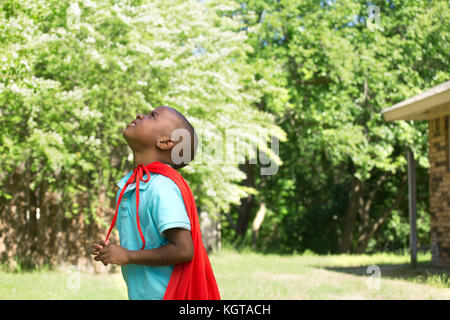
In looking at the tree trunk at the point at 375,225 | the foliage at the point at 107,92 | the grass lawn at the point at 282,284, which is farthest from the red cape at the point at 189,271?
the tree trunk at the point at 375,225

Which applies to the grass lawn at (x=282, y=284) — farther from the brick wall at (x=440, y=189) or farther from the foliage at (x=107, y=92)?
the foliage at (x=107, y=92)

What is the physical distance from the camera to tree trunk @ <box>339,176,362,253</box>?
25.6 meters

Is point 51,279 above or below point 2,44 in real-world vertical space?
below

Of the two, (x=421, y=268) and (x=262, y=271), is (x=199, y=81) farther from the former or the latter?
(x=421, y=268)

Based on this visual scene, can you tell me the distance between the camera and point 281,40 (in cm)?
2291

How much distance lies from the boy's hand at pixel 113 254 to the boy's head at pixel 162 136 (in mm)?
427

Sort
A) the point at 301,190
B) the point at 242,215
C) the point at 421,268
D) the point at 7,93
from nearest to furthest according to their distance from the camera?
the point at 7,93 → the point at 421,268 → the point at 242,215 → the point at 301,190

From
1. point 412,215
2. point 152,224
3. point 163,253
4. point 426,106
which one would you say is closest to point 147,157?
point 152,224

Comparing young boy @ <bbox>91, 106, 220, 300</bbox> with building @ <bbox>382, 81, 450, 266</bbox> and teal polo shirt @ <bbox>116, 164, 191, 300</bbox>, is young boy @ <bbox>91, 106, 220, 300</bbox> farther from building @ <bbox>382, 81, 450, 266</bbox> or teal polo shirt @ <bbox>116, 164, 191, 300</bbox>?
building @ <bbox>382, 81, 450, 266</bbox>

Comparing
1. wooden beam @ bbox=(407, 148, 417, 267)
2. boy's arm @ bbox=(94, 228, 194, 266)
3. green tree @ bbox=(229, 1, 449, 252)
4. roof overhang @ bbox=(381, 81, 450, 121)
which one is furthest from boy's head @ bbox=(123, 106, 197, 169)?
green tree @ bbox=(229, 1, 449, 252)

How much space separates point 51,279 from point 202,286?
1079 centimetres

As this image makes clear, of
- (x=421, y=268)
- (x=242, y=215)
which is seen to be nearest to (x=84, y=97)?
(x=421, y=268)
